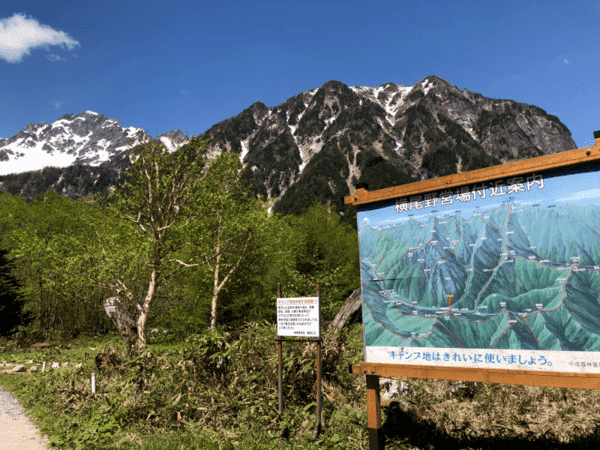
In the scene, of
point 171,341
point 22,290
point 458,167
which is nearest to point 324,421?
point 171,341

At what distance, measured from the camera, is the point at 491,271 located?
4.41 m

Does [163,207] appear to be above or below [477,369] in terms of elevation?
above

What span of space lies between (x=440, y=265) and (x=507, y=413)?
3.47m

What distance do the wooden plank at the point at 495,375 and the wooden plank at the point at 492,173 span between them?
226cm

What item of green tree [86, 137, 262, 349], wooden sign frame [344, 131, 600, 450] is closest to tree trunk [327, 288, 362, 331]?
green tree [86, 137, 262, 349]

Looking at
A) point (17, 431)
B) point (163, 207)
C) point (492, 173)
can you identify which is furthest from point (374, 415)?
point (163, 207)

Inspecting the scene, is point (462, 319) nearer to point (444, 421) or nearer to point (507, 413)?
point (444, 421)

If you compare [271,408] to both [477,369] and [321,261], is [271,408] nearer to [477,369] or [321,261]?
[477,369]

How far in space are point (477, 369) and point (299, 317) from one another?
3.21 metres

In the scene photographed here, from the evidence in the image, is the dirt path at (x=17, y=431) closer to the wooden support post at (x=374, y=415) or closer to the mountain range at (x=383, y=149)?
the wooden support post at (x=374, y=415)

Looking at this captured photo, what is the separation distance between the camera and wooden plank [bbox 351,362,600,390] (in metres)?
3.79

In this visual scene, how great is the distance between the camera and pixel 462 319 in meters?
4.50

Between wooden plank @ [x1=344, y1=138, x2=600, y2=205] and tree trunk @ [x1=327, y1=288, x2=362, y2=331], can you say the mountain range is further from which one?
wooden plank @ [x1=344, y1=138, x2=600, y2=205]

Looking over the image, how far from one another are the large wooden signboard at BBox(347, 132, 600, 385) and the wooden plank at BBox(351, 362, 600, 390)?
3 cm
